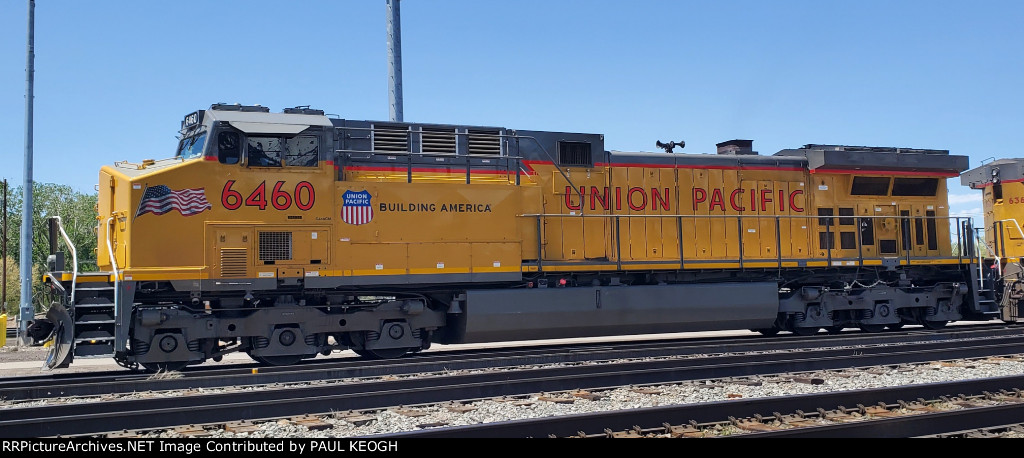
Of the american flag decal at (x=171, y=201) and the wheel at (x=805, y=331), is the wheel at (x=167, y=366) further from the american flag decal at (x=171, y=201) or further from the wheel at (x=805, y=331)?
the wheel at (x=805, y=331)

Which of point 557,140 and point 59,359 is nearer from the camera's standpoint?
point 59,359

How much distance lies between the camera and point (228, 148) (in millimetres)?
10594

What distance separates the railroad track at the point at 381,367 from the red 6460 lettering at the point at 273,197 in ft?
7.32

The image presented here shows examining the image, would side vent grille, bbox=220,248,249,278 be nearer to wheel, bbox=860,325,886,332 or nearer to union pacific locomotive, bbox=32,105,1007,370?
union pacific locomotive, bbox=32,105,1007,370

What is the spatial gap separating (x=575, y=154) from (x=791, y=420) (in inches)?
290

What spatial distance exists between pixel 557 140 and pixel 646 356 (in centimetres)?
392

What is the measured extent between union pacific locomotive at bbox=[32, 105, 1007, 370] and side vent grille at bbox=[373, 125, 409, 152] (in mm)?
22

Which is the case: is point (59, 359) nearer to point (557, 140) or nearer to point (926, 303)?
point (557, 140)

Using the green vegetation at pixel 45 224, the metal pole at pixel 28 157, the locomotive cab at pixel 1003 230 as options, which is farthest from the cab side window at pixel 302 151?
the green vegetation at pixel 45 224

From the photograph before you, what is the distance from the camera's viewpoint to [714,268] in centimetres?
1370

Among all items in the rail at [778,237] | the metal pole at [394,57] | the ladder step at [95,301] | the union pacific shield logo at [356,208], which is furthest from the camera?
the metal pole at [394,57]

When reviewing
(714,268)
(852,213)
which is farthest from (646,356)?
(852,213)

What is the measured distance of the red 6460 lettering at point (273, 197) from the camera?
10.5 metres
